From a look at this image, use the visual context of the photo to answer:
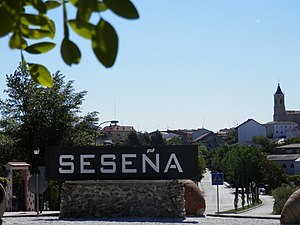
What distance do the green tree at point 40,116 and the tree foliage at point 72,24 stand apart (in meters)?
42.4

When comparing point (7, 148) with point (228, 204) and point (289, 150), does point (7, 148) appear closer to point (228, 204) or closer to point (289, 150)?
point (228, 204)

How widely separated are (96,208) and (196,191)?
487 centimetres

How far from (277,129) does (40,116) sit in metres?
141

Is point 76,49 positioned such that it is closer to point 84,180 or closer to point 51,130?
point 84,180

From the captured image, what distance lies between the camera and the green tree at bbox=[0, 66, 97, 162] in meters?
44.6

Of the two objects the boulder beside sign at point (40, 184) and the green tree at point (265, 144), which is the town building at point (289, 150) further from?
the boulder beside sign at point (40, 184)

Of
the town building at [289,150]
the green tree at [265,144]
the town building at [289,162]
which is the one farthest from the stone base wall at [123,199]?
the green tree at [265,144]

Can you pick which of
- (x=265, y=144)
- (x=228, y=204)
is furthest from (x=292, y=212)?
(x=265, y=144)

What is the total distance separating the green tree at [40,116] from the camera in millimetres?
44625

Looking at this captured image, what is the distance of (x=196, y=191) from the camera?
25.6 meters

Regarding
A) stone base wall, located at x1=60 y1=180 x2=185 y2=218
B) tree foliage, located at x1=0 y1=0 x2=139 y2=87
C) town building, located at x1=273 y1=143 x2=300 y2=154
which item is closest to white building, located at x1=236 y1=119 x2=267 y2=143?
town building, located at x1=273 y1=143 x2=300 y2=154

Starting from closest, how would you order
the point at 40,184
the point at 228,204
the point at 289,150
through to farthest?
1. the point at 40,184
2. the point at 228,204
3. the point at 289,150

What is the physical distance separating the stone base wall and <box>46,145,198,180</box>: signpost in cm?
29

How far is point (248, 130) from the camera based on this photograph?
159250mm
